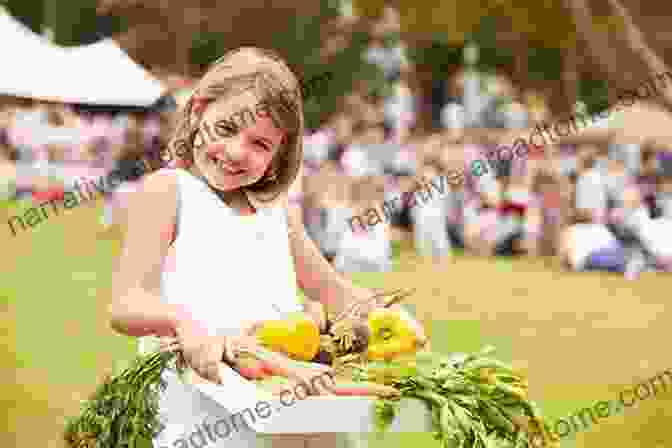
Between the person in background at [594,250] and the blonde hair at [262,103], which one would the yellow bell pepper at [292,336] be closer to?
the blonde hair at [262,103]

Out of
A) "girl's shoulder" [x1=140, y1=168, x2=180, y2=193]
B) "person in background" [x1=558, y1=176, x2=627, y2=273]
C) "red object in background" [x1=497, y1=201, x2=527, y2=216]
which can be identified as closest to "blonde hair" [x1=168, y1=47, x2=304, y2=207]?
"girl's shoulder" [x1=140, y1=168, x2=180, y2=193]

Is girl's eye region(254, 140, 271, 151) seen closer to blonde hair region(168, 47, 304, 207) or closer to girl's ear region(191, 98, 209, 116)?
blonde hair region(168, 47, 304, 207)

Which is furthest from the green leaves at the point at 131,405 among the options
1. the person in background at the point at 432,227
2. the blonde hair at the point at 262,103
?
the person in background at the point at 432,227

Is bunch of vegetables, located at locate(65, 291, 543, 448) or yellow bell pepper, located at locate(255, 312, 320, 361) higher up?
yellow bell pepper, located at locate(255, 312, 320, 361)

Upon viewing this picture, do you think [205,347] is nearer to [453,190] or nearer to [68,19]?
[453,190]

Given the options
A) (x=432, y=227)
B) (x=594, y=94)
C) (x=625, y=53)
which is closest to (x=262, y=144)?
(x=625, y=53)

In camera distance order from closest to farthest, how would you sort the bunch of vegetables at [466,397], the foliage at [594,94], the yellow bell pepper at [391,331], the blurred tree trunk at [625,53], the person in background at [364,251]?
the bunch of vegetables at [466,397]
the yellow bell pepper at [391,331]
the blurred tree trunk at [625,53]
the person in background at [364,251]
the foliage at [594,94]

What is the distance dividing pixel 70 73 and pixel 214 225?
1749 centimetres

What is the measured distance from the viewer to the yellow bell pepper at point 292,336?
310 cm

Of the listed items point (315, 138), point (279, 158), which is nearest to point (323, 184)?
point (315, 138)

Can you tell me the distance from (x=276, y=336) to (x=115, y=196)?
1915cm

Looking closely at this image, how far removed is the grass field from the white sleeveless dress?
1.61 feet

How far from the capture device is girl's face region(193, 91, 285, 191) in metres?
3.24

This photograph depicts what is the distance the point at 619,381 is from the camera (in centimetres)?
1068
